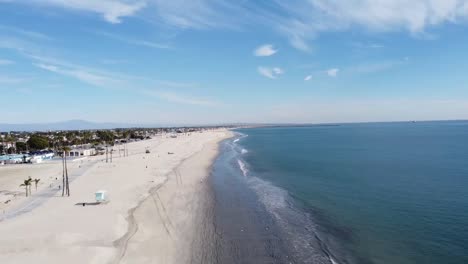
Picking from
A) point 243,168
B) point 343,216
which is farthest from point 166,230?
point 243,168

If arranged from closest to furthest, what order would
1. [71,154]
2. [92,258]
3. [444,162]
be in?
[92,258]
[444,162]
[71,154]

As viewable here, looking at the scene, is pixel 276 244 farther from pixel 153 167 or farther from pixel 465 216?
pixel 153 167

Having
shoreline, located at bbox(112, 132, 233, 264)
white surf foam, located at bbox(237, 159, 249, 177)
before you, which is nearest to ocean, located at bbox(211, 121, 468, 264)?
white surf foam, located at bbox(237, 159, 249, 177)

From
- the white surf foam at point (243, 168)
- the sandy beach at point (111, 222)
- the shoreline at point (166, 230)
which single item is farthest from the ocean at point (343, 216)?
the sandy beach at point (111, 222)

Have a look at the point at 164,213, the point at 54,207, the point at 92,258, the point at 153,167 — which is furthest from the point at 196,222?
the point at 153,167

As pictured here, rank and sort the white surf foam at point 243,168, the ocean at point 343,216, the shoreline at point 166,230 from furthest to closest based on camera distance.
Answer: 1. the white surf foam at point 243,168
2. the ocean at point 343,216
3. the shoreline at point 166,230

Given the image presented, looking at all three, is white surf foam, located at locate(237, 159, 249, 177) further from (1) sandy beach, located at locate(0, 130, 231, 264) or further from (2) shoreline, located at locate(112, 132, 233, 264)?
(2) shoreline, located at locate(112, 132, 233, 264)

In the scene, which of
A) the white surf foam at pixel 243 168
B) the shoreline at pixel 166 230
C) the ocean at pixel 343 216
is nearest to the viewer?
the shoreline at pixel 166 230

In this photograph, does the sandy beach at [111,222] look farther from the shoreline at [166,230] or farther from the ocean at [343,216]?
the ocean at [343,216]
